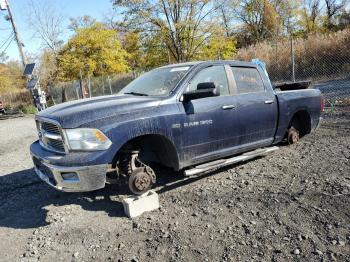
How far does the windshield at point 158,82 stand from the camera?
4695 mm

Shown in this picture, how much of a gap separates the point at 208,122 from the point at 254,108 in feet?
3.33

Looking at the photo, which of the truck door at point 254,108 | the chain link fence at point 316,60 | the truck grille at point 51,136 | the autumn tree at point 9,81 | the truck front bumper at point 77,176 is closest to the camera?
the truck front bumper at point 77,176

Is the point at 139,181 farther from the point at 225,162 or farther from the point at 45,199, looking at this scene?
the point at 45,199

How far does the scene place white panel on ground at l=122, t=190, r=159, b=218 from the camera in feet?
13.1

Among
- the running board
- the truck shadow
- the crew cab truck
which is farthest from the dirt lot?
the crew cab truck

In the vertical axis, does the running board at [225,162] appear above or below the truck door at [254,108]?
below

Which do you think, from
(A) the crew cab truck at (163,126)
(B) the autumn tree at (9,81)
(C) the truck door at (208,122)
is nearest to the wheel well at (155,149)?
(A) the crew cab truck at (163,126)

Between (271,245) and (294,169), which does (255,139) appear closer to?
(294,169)

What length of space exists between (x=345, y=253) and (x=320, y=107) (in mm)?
4199

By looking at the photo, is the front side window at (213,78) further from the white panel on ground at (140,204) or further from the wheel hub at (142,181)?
the white panel on ground at (140,204)

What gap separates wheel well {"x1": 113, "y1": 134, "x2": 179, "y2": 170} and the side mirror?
0.64m

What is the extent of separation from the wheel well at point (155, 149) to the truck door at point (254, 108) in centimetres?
122

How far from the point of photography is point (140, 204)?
13.3 feet

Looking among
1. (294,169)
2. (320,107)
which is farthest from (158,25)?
(294,169)
